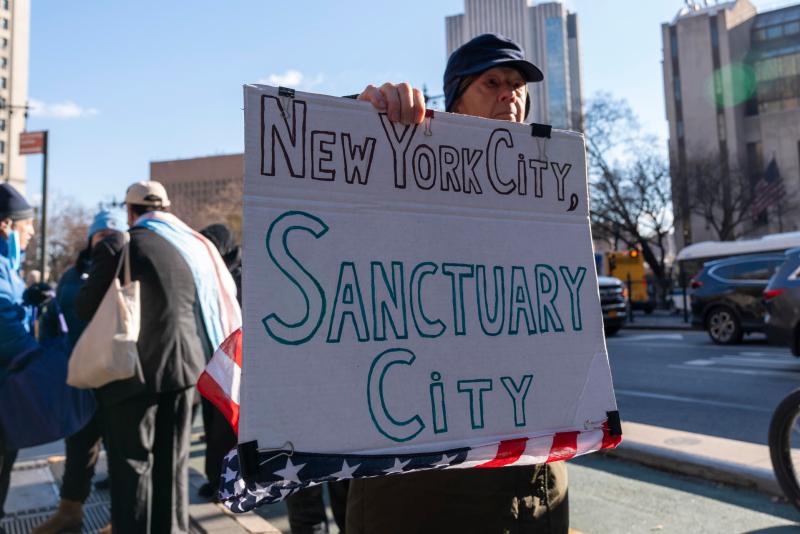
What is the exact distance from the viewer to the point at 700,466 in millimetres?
4559

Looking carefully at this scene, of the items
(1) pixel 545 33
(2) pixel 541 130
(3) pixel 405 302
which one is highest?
(1) pixel 545 33

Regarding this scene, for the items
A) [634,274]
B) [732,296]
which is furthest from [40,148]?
[634,274]

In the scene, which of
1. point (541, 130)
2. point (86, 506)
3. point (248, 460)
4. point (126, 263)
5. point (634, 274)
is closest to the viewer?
point (248, 460)

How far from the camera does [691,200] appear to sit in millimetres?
39094

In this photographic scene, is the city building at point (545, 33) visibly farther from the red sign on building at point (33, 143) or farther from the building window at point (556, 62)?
the red sign on building at point (33, 143)

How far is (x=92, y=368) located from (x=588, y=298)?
2222 millimetres

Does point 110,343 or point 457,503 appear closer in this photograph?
point 457,503

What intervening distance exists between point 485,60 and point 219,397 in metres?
1.10

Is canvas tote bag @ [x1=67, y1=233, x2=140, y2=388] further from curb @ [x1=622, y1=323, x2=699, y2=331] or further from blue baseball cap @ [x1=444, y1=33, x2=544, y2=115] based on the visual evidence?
curb @ [x1=622, y1=323, x2=699, y2=331]

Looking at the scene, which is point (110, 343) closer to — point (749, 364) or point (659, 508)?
point (659, 508)

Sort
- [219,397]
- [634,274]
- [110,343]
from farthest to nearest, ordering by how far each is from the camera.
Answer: [634,274], [110,343], [219,397]

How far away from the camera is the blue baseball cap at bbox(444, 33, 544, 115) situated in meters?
1.79

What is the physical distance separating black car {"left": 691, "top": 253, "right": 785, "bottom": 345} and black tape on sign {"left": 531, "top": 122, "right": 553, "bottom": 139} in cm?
1374

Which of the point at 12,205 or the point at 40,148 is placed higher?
the point at 40,148
